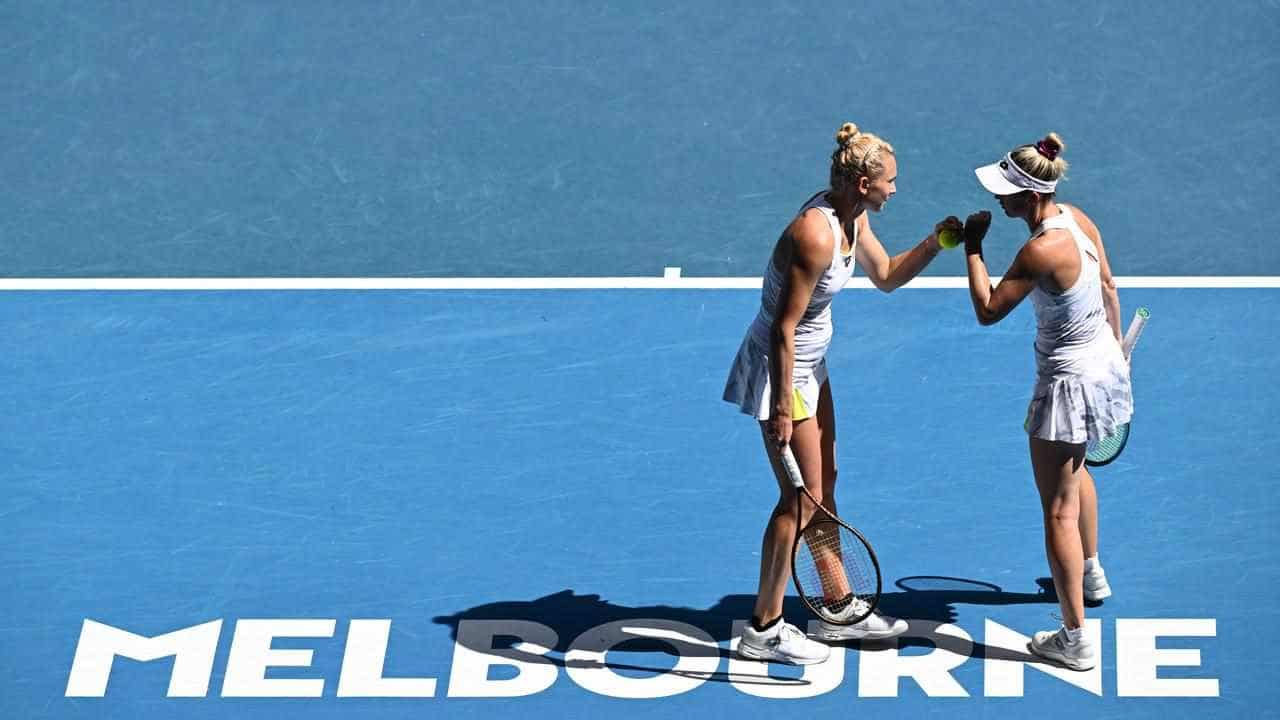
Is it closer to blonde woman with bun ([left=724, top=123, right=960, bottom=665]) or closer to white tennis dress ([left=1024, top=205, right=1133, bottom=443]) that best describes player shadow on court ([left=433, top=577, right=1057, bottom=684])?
blonde woman with bun ([left=724, top=123, right=960, bottom=665])

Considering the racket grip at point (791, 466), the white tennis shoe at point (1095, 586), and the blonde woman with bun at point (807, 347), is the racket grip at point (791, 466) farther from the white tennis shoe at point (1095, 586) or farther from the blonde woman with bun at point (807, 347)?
the white tennis shoe at point (1095, 586)

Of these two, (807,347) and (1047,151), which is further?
(807,347)

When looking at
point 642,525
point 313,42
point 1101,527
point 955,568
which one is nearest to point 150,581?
point 642,525

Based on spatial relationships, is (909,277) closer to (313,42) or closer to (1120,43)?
(1120,43)

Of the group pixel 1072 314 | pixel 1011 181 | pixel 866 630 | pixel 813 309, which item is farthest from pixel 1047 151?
pixel 866 630

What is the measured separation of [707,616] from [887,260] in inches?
69.8

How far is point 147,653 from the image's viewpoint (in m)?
8.63

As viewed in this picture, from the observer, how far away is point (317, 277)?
11.7 m

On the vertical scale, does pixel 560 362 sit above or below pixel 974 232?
above

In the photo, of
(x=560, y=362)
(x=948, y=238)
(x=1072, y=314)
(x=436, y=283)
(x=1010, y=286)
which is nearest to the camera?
(x=1010, y=286)

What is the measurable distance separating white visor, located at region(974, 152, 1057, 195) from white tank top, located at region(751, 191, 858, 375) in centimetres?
Answer: 59

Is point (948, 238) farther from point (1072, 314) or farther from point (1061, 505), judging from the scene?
point (1061, 505)

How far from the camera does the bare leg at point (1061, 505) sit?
813 centimetres

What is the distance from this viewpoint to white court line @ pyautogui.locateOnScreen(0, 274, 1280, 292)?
1138cm
